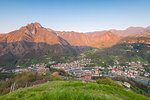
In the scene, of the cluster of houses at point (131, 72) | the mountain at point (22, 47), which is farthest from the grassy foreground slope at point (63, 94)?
the mountain at point (22, 47)

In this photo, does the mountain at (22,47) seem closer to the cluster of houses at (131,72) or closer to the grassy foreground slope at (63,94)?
the cluster of houses at (131,72)

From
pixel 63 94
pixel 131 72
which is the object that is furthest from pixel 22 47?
pixel 63 94

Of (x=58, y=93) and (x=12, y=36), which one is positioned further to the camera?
(x=12, y=36)

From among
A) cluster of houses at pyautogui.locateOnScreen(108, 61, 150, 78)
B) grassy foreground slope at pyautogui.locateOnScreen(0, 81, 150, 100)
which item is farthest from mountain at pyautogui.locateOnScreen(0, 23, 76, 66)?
grassy foreground slope at pyautogui.locateOnScreen(0, 81, 150, 100)

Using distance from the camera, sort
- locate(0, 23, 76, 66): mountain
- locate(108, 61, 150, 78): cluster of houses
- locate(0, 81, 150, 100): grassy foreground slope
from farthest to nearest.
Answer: locate(0, 23, 76, 66): mountain, locate(108, 61, 150, 78): cluster of houses, locate(0, 81, 150, 100): grassy foreground slope

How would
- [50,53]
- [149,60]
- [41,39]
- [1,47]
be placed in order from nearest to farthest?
→ [149,60] < [1,47] < [50,53] < [41,39]

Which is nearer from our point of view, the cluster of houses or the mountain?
the cluster of houses

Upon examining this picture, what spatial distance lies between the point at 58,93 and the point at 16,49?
16507 cm

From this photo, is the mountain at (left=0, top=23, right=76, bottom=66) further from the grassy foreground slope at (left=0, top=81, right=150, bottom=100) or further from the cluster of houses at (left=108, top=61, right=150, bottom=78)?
the grassy foreground slope at (left=0, top=81, right=150, bottom=100)

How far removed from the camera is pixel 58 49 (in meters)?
163

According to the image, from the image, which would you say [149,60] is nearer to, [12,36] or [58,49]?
[58,49]

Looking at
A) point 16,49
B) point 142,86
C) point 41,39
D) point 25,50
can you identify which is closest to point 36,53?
point 25,50

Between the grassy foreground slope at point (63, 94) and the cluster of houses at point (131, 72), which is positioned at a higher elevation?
the grassy foreground slope at point (63, 94)

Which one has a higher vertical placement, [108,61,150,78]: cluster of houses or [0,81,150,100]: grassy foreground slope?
[0,81,150,100]: grassy foreground slope
